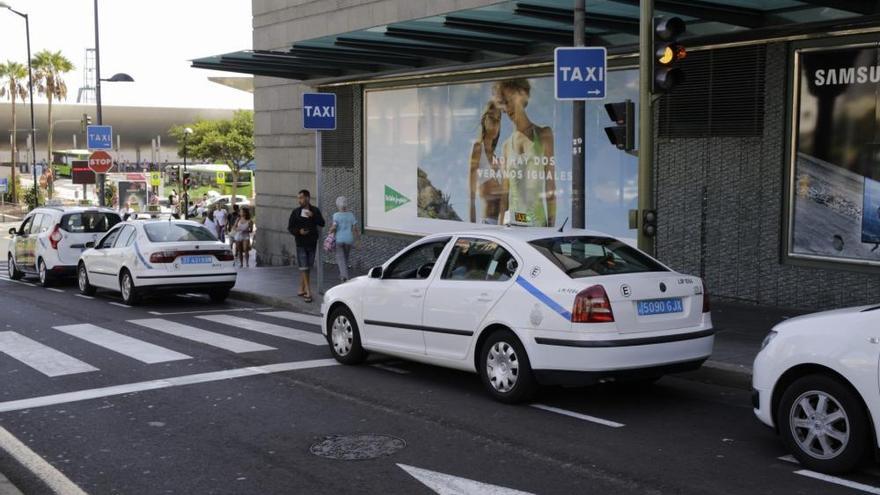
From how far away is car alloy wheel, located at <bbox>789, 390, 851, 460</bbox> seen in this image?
610 cm

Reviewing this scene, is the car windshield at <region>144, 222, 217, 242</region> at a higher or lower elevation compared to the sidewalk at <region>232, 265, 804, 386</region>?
higher

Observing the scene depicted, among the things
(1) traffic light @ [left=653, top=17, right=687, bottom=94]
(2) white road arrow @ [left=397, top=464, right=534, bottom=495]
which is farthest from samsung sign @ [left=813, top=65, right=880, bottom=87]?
(2) white road arrow @ [left=397, top=464, right=534, bottom=495]

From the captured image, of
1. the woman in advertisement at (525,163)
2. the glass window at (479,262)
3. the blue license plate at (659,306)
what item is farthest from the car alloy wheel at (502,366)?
the woman in advertisement at (525,163)

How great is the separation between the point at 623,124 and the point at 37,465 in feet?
23.5

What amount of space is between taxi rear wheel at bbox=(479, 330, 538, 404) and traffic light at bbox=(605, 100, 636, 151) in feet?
11.8

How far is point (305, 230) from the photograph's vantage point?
51.9 feet

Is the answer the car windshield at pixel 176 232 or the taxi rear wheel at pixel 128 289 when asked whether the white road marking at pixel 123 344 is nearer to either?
the taxi rear wheel at pixel 128 289

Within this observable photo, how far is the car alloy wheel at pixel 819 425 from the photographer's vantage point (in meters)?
6.10

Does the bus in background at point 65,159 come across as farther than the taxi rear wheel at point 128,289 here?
Yes

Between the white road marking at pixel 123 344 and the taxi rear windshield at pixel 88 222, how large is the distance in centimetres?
680

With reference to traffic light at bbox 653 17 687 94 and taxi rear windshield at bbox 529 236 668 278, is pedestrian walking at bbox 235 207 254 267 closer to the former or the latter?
traffic light at bbox 653 17 687 94

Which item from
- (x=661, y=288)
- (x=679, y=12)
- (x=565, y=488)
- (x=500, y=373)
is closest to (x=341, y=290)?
(x=500, y=373)

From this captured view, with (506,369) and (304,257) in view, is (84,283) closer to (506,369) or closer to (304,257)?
(304,257)

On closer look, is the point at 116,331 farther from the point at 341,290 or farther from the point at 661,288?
the point at 661,288
